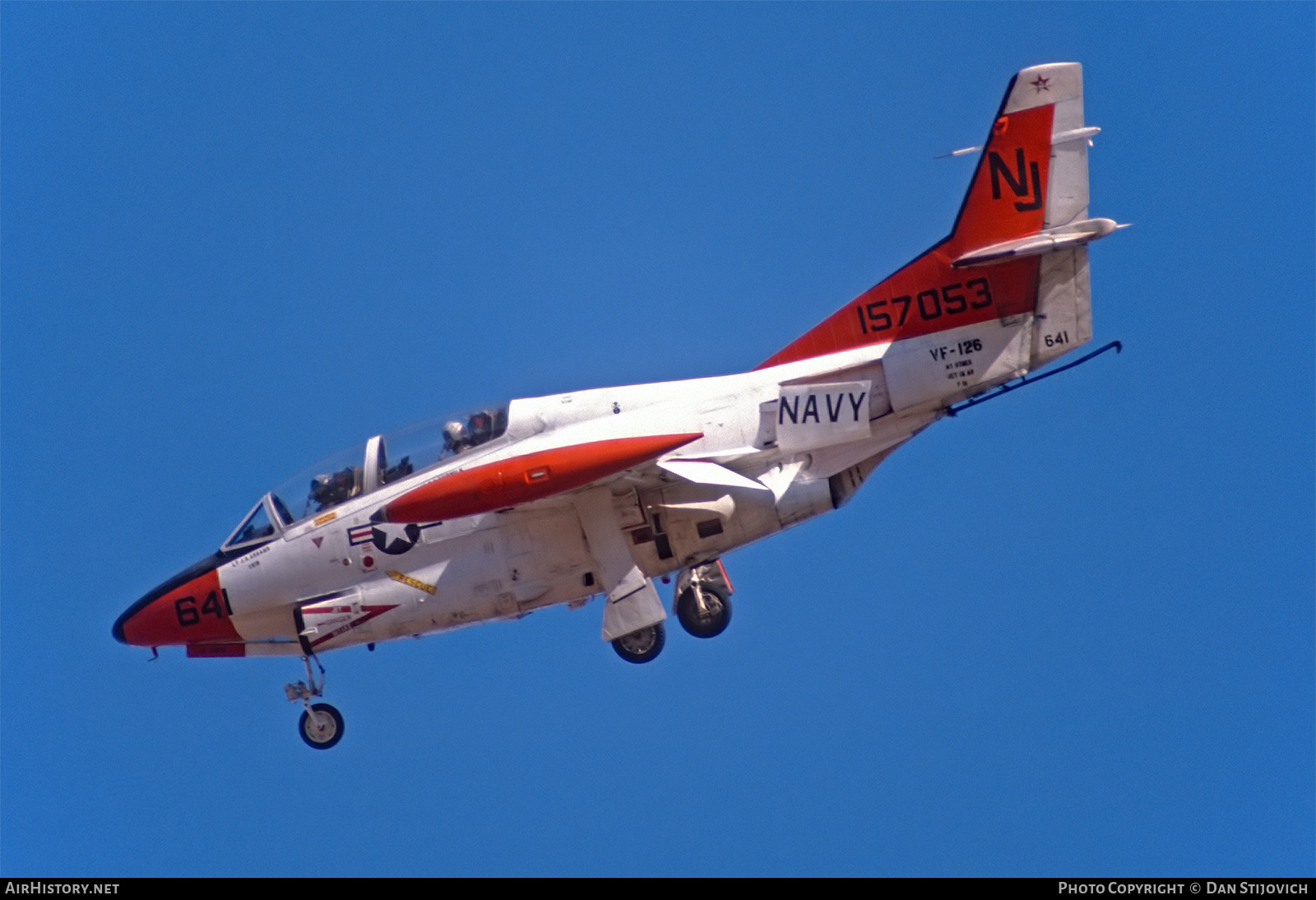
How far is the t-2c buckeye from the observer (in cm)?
2167

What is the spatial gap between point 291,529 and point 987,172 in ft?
29.8

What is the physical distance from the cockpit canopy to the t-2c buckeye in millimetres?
26

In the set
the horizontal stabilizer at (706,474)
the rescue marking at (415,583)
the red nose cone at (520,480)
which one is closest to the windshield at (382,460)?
the rescue marking at (415,583)

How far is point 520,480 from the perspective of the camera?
20.5m

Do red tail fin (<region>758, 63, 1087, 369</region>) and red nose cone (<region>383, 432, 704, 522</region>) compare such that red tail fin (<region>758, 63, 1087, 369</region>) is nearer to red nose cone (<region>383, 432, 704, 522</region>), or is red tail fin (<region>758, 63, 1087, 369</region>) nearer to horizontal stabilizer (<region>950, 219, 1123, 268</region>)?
horizontal stabilizer (<region>950, 219, 1123, 268</region>)

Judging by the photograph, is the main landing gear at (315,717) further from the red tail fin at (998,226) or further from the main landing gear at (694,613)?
the red tail fin at (998,226)

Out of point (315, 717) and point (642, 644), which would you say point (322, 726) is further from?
point (642, 644)

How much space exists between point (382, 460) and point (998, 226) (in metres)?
7.57

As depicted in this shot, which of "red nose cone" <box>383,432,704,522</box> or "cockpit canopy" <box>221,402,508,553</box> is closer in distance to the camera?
"red nose cone" <box>383,432,704,522</box>

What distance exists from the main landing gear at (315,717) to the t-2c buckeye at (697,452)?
2.15 ft

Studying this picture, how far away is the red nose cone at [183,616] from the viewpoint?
2305 centimetres

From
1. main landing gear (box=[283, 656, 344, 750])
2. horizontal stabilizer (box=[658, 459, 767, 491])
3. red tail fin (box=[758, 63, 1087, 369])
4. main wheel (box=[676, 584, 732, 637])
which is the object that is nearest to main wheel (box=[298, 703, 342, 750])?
main landing gear (box=[283, 656, 344, 750])

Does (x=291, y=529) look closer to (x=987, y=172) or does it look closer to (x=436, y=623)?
(x=436, y=623)
